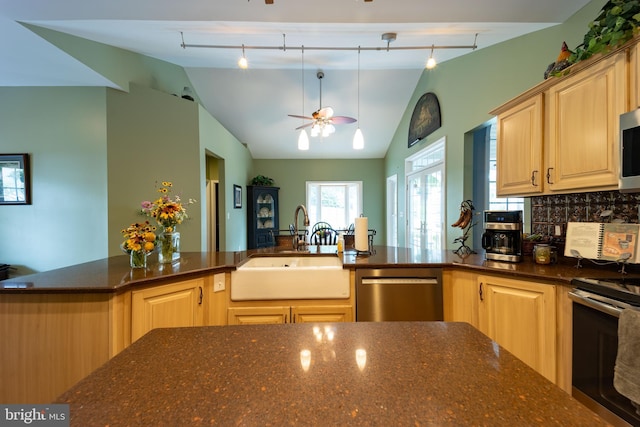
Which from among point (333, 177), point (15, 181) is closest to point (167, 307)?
point (15, 181)

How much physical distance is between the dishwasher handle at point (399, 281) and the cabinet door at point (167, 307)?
3.59 ft

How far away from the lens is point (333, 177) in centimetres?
654

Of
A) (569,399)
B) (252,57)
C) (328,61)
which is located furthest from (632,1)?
(252,57)

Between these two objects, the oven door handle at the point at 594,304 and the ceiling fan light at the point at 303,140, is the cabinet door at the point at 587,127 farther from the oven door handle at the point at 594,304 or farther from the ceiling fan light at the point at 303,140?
the ceiling fan light at the point at 303,140

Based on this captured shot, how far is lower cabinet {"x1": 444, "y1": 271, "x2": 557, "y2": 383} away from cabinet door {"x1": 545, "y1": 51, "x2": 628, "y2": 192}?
0.68 m

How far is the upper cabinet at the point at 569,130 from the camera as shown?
138 centimetres

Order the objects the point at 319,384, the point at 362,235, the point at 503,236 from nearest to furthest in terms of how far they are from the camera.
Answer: the point at 319,384
the point at 503,236
the point at 362,235

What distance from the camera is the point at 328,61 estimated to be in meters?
→ 3.51

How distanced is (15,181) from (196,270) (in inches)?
116

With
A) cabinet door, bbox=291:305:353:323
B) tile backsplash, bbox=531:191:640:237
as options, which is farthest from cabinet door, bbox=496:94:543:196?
cabinet door, bbox=291:305:353:323

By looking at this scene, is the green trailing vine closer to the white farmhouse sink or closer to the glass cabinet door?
the white farmhouse sink

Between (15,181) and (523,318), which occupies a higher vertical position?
(15,181)

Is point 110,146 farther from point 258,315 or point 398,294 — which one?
point 398,294

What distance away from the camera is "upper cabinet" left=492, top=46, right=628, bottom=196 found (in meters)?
1.38
